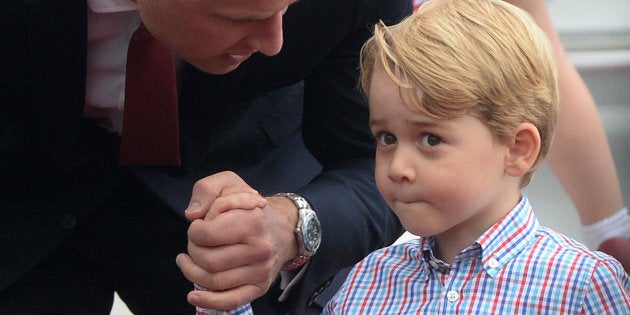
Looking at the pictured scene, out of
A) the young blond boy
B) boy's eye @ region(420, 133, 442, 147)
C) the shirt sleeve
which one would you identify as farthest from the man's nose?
the shirt sleeve

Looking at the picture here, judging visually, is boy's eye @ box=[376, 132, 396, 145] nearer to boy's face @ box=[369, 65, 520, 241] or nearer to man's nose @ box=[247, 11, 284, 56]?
boy's face @ box=[369, 65, 520, 241]

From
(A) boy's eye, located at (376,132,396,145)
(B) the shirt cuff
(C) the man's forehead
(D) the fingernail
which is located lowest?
(B) the shirt cuff

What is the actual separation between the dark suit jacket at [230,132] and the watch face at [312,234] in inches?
2.2

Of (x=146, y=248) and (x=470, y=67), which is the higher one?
(x=470, y=67)

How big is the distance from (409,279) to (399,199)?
135 mm

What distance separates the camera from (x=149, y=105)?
69.1 inches

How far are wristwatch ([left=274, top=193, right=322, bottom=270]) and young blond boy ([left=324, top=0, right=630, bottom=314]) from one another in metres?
0.24

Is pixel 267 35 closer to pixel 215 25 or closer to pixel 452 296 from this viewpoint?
pixel 215 25

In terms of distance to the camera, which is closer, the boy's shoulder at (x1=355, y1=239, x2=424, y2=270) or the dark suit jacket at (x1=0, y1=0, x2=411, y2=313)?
the boy's shoulder at (x1=355, y1=239, x2=424, y2=270)

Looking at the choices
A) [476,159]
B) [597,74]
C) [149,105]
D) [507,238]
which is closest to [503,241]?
[507,238]

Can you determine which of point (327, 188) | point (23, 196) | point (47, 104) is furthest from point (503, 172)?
point (23, 196)

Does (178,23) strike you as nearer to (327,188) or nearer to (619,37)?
(327,188)

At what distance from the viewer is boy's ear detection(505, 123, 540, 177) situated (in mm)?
1475

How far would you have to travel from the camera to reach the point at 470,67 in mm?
1441
